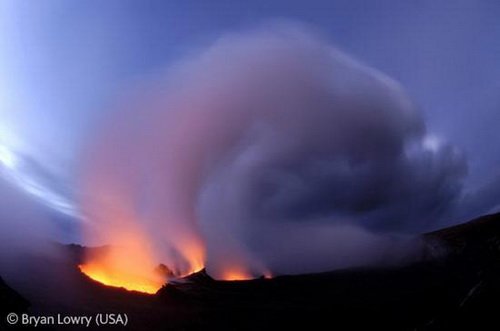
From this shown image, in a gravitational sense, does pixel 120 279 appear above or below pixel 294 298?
above

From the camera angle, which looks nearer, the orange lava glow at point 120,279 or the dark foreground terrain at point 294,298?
the dark foreground terrain at point 294,298

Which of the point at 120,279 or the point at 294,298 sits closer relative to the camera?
the point at 120,279

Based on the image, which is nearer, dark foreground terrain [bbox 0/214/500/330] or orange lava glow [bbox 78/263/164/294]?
dark foreground terrain [bbox 0/214/500/330]

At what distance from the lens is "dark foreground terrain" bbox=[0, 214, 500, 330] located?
32.1 metres

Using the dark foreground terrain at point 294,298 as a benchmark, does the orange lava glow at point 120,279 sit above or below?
above

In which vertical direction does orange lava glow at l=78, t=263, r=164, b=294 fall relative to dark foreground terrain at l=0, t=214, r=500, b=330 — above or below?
above

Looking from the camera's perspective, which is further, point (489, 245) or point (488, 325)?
point (489, 245)

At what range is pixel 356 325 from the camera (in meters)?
43.1

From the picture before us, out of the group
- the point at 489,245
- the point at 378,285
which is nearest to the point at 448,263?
the point at 489,245

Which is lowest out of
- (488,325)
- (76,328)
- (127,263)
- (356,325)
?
(488,325)

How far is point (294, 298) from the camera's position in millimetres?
48281

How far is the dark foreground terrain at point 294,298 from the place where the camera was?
32062 mm

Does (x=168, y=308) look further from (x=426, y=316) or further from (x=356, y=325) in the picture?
(x=426, y=316)

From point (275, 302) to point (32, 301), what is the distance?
23171mm
